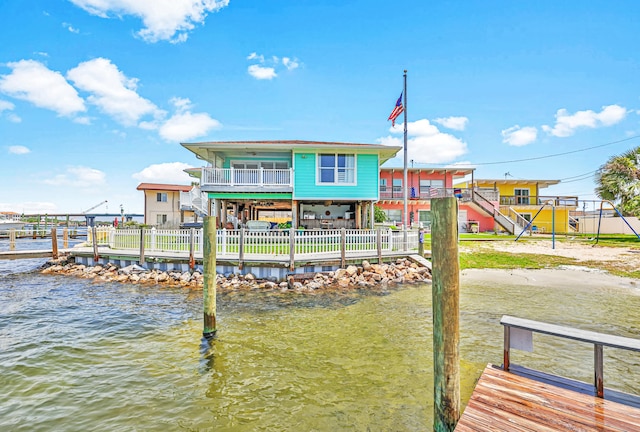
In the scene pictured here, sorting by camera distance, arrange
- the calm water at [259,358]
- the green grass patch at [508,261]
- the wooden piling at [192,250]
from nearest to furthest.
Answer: the calm water at [259,358], the wooden piling at [192,250], the green grass patch at [508,261]

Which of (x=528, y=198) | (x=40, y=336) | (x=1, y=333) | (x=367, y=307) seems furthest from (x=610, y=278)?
(x=528, y=198)

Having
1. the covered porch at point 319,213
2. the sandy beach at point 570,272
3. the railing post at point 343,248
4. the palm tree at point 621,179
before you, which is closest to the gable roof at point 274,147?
the covered porch at point 319,213

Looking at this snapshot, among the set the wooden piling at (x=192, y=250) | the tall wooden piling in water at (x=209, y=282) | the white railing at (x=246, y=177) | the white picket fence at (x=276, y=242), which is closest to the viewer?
the tall wooden piling in water at (x=209, y=282)

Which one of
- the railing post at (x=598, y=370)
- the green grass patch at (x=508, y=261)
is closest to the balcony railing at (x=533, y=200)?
the green grass patch at (x=508, y=261)

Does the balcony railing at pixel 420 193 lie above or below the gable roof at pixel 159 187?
below

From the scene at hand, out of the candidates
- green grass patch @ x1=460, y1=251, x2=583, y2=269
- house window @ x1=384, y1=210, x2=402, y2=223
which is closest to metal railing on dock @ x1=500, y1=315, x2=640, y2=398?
green grass patch @ x1=460, y1=251, x2=583, y2=269

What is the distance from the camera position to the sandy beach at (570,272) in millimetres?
12031

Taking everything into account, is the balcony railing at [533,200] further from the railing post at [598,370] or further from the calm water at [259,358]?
the railing post at [598,370]

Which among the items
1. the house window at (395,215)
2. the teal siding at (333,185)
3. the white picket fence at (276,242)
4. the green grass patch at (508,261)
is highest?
the teal siding at (333,185)

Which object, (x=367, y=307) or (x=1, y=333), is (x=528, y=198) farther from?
(x=1, y=333)

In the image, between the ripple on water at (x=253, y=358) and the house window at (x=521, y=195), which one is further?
the house window at (x=521, y=195)

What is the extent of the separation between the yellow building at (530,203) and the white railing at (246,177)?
23.4 metres

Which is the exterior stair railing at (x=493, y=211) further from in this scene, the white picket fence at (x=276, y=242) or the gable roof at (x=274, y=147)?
the white picket fence at (x=276, y=242)

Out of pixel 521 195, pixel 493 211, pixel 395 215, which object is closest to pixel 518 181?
pixel 521 195
